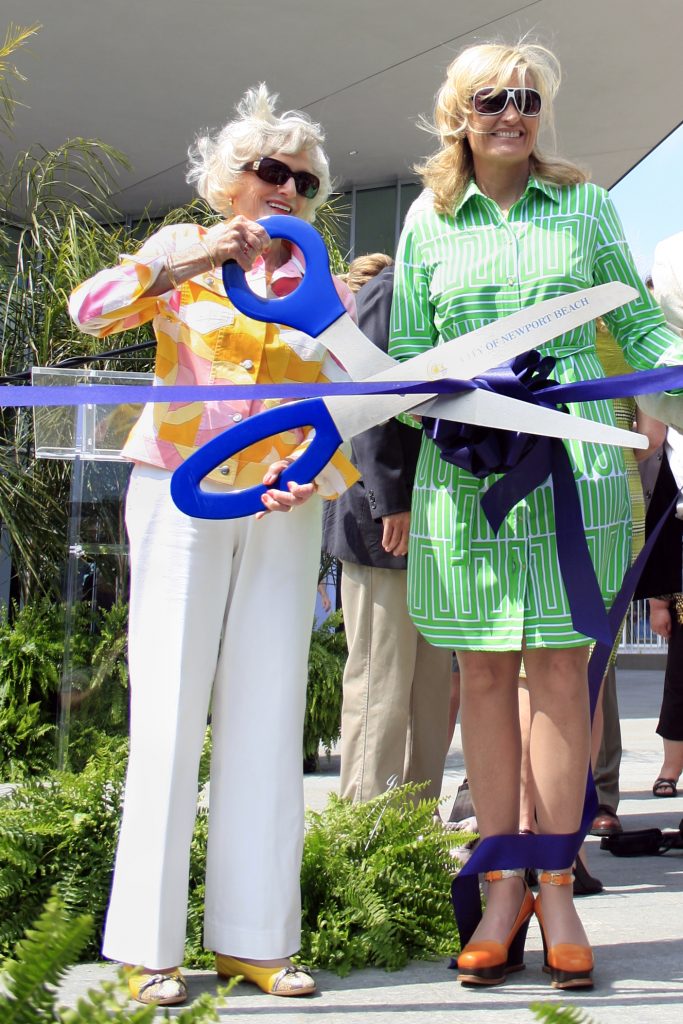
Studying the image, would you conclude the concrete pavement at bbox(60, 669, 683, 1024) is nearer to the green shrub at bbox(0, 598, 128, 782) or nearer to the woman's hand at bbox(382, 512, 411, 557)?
the woman's hand at bbox(382, 512, 411, 557)

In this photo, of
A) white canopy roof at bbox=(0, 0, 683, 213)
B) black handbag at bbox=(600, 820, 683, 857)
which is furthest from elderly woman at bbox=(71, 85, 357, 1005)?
white canopy roof at bbox=(0, 0, 683, 213)

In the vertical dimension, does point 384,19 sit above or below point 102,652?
above

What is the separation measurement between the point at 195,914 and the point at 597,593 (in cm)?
121

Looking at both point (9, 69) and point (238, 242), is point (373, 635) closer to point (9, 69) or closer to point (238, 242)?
point (238, 242)

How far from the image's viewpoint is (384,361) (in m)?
2.55

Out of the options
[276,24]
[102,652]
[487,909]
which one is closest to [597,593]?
[487,909]

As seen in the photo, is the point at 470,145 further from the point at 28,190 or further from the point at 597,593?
the point at 28,190

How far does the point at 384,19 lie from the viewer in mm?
11664

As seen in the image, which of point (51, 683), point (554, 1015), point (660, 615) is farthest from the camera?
point (51, 683)

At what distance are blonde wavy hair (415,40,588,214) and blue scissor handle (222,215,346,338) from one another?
18.4 inches

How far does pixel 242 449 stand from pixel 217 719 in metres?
0.65

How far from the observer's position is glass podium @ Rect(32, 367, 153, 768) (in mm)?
3900

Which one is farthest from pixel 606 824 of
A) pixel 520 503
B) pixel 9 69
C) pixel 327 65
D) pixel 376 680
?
pixel 327 65

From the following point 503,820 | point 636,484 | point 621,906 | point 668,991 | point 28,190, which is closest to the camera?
point 668,991
